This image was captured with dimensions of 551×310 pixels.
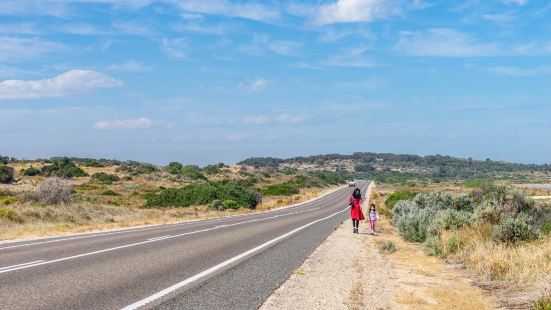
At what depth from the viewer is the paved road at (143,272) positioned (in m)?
7.75

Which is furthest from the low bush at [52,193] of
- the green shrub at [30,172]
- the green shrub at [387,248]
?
the green shrub at [30,172]

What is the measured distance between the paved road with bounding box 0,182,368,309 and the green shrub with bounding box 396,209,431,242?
5117 mm

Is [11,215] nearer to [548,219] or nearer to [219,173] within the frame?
[548,219]

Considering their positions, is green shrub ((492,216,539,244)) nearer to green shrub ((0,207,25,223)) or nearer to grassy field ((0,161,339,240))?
grassy field ((0,161,339,240))

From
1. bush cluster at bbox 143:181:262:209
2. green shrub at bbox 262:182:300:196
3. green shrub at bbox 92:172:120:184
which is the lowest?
green shrub at bbox 262:182:300:196

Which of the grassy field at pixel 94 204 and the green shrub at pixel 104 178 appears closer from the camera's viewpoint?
the grassy field at pixel 94 204

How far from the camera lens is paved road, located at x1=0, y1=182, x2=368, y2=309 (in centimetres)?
775

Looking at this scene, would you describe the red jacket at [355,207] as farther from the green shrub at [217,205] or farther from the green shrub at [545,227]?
the green shrub at [217,205]

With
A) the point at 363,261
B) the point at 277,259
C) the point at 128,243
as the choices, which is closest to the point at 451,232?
the point at 363,261

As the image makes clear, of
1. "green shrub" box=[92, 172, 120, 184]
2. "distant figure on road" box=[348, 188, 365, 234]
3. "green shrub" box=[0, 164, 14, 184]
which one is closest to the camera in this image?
"distant figure on road" box=[348, 188, 365, 234]

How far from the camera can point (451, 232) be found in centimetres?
1698

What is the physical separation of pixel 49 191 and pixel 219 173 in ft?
273

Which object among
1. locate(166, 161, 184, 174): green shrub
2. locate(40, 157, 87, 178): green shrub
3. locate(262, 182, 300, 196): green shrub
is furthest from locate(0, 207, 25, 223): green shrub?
locate(166, 161, 184, 174): green shrub

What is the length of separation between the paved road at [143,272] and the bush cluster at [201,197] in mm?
32562
